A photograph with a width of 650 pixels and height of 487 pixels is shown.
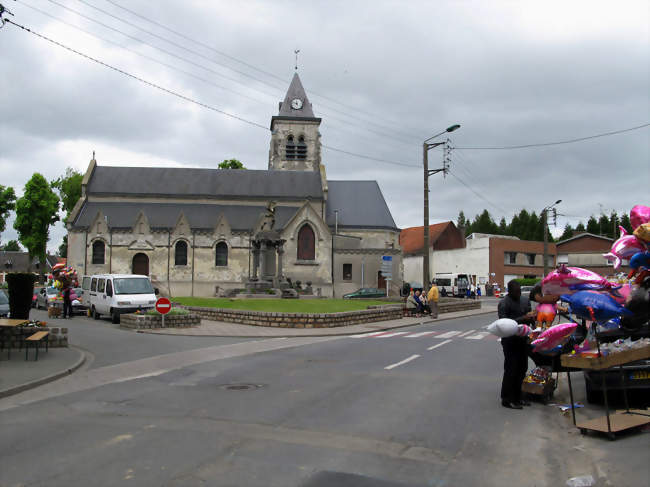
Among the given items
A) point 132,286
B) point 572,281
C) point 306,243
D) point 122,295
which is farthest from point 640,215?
point 306,243

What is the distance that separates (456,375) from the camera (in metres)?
10.3

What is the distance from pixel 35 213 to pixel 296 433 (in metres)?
55.6

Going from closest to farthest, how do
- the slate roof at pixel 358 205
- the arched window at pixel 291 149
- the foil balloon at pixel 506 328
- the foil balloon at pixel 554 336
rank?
1. the foil balloon at pixel 554 336
2. the foil balloon at pixel 506 328
3. the slate roof at pixel 358 205
4. the arched window at pixel 291 149

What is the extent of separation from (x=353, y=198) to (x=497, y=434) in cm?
4900

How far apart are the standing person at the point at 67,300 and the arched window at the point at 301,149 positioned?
1556 inches

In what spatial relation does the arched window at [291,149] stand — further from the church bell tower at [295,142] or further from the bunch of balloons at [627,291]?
the bunch of balloons at [627,291]

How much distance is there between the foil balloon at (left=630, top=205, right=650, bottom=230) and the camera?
20.2 ft

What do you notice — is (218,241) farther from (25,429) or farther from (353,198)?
(25,429)

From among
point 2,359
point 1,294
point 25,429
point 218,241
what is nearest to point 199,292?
point 218,241

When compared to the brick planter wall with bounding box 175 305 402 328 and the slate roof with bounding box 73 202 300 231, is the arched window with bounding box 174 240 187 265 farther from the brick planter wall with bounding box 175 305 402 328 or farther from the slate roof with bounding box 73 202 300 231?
the brick planter wall with bounding box 175 305 402 328

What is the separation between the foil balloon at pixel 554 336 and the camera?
680cm

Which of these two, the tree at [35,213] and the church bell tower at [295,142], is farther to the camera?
the church bell tower at [295,142]

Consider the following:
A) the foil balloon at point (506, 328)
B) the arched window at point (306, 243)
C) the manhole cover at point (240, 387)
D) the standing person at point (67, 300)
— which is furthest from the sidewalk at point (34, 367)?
the arched window at point (306, 243)

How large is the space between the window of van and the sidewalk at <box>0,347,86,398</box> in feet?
29.9
